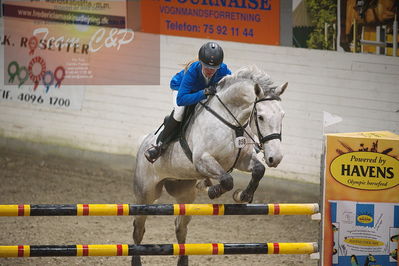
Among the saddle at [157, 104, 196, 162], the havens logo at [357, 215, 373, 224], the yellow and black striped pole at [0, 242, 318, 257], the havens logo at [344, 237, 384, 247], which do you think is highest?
the saddle at [157, 104, 196, 162]

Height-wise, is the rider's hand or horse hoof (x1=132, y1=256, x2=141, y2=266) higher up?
the rider's hand

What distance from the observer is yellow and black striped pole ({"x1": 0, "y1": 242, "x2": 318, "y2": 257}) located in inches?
180

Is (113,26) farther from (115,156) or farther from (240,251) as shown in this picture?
(240,251)

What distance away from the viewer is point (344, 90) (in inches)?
325

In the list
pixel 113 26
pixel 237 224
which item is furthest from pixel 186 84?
pixel 113 26

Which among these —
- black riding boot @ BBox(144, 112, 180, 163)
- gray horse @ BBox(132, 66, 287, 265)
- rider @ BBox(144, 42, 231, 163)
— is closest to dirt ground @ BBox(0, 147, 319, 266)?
gray horse @ BBox(132, 66, 287, 265)

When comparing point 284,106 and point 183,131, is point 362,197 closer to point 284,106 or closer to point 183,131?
point 183,131

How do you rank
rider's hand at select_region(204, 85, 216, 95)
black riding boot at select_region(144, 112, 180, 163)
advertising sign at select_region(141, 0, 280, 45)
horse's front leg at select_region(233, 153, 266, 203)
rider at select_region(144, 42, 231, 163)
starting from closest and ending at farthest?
1. horse's front leg at select_region(233, 153, 266, 203)
2. rider at select_region(144, 42, 231, 163)
3. rider's hand at select_region(204, 85, 216, 95)
4. black riding boot at select_region(144, 112, 180, 163)
5. advertising sign at select_region(141, 0, 280, 45)

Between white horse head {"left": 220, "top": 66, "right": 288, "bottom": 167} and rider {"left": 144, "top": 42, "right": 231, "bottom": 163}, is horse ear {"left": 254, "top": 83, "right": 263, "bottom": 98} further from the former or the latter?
rider {"left": 144, "top": 42, "right": 231, "bottom": 163}

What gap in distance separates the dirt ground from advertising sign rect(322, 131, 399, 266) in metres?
1.68

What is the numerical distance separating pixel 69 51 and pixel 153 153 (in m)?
4.77

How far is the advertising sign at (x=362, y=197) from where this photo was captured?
15.5ft

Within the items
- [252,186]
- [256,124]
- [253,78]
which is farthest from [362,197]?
[253,78]

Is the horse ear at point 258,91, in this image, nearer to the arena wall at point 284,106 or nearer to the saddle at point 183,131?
the saddle at point 183,131
